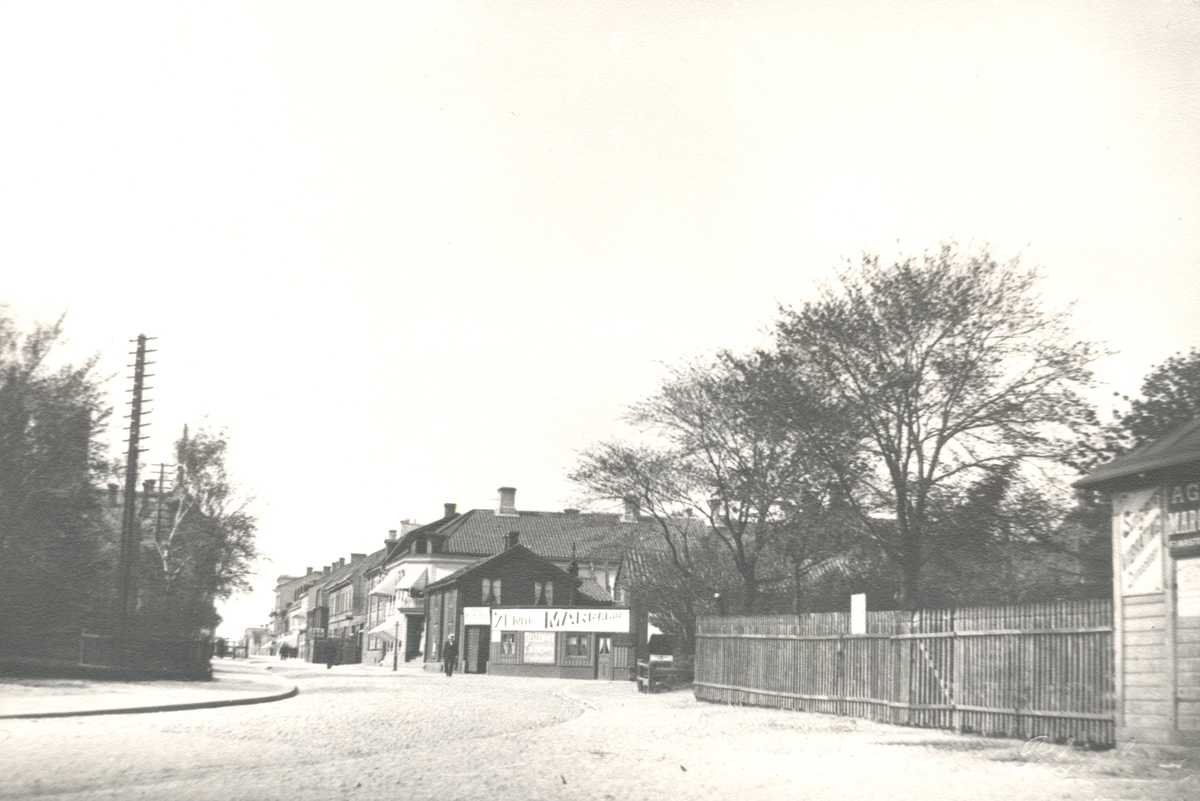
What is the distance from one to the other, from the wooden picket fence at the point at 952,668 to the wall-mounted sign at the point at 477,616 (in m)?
33.0

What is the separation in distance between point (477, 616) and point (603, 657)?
25.8ft

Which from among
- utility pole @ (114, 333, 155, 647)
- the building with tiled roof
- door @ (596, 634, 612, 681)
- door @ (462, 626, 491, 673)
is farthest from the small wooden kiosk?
the building with tiled roof

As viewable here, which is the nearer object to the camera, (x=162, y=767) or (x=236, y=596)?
(x=162, y=767)

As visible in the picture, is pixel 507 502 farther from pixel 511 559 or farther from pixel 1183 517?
pixel 1183 517

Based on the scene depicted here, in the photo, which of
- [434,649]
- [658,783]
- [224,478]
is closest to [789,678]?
[658,783]

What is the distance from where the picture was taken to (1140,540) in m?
A: 13.5

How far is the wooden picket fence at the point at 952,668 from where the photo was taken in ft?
48.9

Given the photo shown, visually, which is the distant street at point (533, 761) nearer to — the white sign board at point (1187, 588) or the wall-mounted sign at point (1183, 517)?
the white sign board at point (1187, 588)

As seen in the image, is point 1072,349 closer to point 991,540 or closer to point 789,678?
point 991,540

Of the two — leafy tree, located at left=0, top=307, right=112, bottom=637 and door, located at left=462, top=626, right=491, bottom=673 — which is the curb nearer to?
leafy tree, located at left=0, top=307, right=112, bottom=637

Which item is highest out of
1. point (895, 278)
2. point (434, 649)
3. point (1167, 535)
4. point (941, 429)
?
point (895, 278)

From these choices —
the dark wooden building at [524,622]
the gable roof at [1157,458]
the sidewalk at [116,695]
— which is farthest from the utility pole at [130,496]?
the gable roof at [1157,458]

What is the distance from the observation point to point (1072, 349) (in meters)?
27.5

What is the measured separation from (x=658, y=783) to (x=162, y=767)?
4.97m
